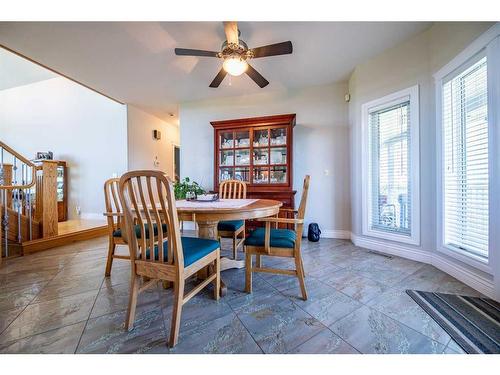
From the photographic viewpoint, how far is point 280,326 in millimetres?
1339

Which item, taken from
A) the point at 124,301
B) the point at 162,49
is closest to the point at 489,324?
the point at 124,301

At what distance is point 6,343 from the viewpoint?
120cm

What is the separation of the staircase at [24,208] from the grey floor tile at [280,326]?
326 centimetres

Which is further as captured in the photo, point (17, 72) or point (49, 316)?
point (17, 72)

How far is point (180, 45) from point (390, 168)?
300cm

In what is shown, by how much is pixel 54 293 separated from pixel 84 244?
5.65 ft

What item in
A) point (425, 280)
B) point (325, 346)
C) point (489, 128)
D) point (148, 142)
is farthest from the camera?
point (148, 142)

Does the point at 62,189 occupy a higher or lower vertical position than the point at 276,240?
higher

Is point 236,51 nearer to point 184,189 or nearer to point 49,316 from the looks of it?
point 184,189

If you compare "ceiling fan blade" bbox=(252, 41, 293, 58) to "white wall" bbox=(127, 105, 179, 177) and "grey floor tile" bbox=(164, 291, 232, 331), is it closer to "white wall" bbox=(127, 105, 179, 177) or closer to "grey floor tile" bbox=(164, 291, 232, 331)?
"grey floor tile" bbox=(164, 291, 232, 331)

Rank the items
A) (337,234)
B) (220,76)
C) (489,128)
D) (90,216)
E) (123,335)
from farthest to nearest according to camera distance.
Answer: (90,216)
(337,234)
(220,76)
(489,128)
(123,335)

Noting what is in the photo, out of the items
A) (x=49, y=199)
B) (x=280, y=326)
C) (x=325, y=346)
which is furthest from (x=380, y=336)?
(x=49, y=199)

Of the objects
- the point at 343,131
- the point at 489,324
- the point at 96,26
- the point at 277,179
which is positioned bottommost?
the point at 489,324
